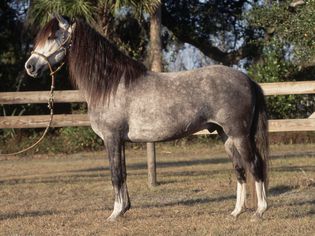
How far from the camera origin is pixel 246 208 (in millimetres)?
6824

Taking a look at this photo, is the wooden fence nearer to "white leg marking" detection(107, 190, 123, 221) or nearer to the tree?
"white leg marking" detection(107, 190, 123, 221)

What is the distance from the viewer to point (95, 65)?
6.68m

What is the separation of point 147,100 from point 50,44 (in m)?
1.25

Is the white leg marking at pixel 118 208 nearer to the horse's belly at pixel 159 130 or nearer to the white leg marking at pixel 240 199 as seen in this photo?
the horse's belly at pixel 159 130

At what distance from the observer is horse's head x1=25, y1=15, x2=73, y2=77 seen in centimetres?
A: 665

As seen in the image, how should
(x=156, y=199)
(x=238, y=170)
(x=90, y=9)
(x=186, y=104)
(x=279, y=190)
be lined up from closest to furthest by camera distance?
(x=186, y=104), (x=238, y=170), (x=156, y=199), (x=279, y=190), (x=90, y=9)

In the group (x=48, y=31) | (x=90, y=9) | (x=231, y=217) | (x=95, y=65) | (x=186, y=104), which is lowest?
(x=231, y=217)

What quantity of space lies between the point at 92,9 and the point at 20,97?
6498 millimetres

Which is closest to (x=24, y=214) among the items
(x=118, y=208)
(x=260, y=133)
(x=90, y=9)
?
(x=118, y=208)

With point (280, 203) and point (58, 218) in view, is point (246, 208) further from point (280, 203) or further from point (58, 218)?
point (58, 218)

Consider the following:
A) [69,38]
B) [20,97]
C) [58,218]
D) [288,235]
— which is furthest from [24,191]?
[288,235]

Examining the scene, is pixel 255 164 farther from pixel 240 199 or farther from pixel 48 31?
pixel 48 31

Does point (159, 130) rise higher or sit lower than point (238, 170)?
higher

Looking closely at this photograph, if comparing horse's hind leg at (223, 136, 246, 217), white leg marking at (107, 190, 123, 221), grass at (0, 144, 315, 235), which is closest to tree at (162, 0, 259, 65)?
grass at (0, 144, 315, 235)
